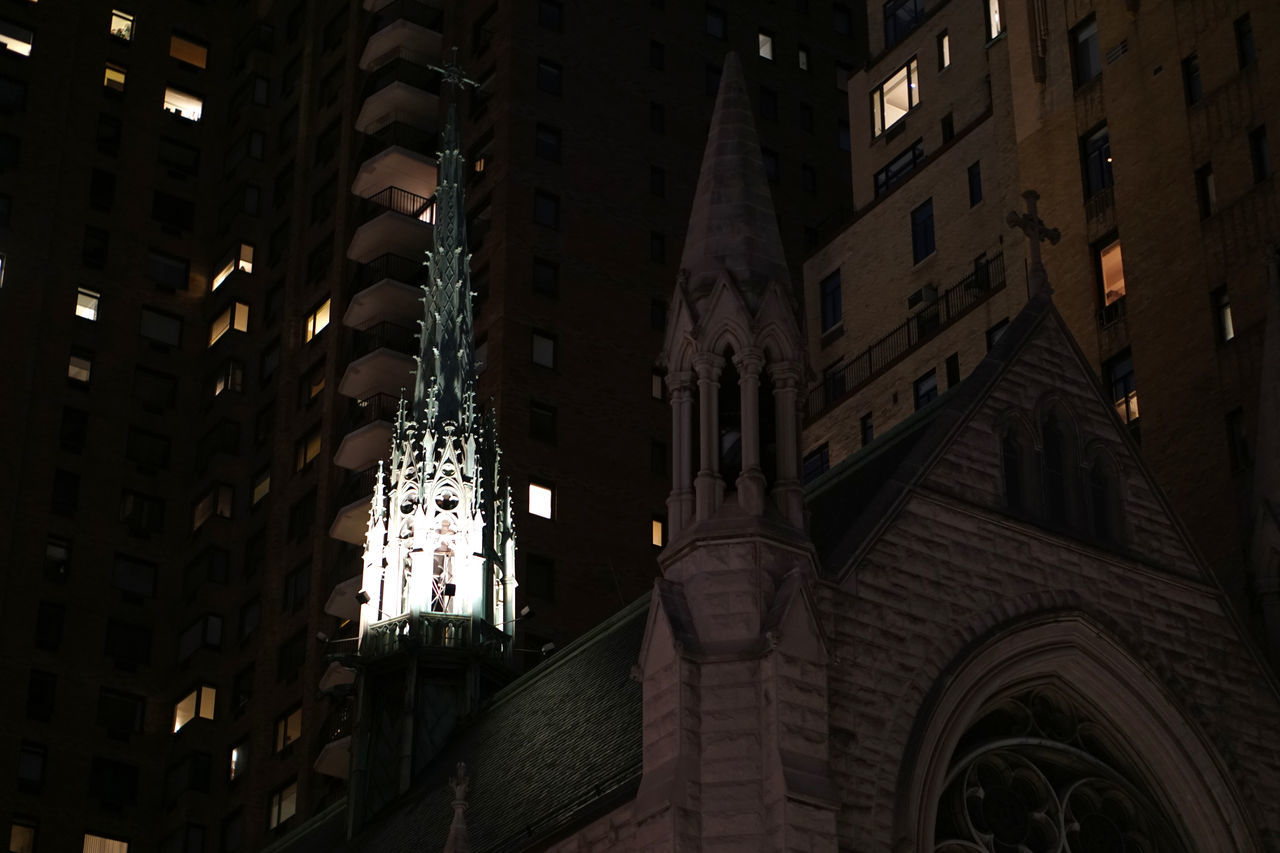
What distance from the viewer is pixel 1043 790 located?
101ft

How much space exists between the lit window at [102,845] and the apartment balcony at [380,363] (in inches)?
587

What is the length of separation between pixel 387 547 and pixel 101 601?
3567 cm

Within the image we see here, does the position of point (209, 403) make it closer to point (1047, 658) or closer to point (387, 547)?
point (387, 547)

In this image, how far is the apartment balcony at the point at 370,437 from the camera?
70625mm

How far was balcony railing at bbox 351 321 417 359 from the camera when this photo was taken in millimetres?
73938

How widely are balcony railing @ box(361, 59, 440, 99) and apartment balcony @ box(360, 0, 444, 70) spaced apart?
0.31m

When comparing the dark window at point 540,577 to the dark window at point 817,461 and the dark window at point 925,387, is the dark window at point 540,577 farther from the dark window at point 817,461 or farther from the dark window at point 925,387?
the dark window at point 925,387

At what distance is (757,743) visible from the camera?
27.6m

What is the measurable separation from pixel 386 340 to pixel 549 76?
8.94 m

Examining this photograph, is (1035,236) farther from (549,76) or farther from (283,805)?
(283,805)

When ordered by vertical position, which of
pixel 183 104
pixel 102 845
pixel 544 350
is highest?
pixel 183 104

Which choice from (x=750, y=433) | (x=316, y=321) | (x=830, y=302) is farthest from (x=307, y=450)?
(x=750, y=433)

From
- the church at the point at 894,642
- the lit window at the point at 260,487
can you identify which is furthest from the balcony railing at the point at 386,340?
the church at the point at 894,642

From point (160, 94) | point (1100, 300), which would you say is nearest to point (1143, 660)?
point (1100, 300)
